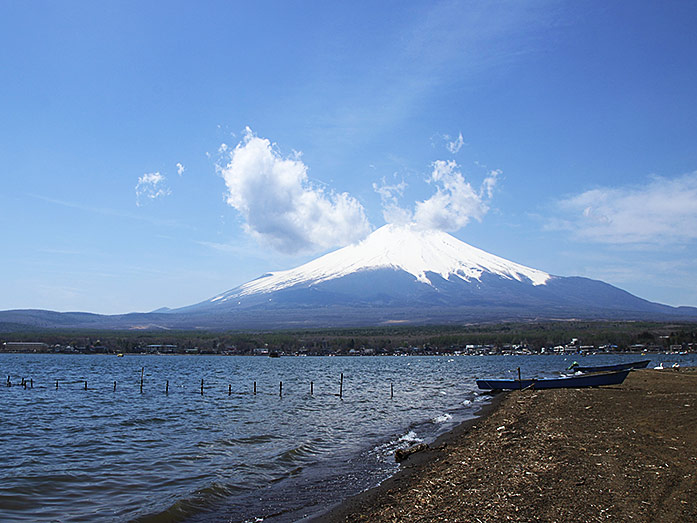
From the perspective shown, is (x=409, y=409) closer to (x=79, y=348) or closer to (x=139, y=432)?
(x=139, y=432)

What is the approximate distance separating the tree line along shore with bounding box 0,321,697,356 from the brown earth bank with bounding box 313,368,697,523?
12662cm

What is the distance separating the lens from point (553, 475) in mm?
11906

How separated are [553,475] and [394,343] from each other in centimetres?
14856

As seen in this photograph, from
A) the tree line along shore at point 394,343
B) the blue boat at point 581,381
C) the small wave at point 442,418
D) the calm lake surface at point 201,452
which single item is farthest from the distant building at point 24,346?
the small wave at point 442,418

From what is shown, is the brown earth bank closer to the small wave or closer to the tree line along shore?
the small wave

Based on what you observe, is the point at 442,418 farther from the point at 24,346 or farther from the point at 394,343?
the point at 24,346

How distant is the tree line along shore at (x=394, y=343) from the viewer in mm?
143250

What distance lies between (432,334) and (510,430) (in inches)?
6164

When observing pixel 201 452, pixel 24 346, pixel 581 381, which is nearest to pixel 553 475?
pixel 201 452

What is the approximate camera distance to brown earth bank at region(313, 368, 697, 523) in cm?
957

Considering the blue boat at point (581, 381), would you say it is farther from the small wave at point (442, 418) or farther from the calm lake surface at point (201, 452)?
the small wave at point (442, 418)

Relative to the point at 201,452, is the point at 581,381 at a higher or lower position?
higher

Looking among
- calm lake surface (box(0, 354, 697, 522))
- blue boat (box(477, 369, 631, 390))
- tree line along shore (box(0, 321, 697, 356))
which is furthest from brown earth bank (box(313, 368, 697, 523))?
tree line along shore (box(0, 321, 697, 356))

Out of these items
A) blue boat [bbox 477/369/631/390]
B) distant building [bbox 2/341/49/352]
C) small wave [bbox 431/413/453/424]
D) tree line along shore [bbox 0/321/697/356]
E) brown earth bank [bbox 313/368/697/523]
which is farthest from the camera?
tree line along shore [bbox 0/321/697/356]
